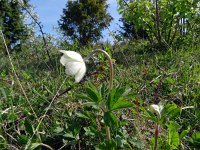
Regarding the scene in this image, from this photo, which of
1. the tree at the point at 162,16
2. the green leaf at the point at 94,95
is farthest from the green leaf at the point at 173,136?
the tree at the point at 162,16

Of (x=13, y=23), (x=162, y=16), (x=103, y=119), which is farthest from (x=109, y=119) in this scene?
(x=13, y=23)

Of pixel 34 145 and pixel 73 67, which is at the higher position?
pixel 73 67

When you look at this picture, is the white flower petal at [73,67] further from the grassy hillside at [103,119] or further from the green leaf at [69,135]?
the green leaf at [69,135]

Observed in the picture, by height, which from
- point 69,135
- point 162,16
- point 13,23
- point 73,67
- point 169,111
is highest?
point 13,23

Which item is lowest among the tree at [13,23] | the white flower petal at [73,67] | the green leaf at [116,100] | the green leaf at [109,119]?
the green leaf at [109,119]

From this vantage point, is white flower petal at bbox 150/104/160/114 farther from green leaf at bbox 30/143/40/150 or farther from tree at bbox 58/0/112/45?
tree at bbox 58/0/112/45

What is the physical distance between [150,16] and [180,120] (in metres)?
4.96

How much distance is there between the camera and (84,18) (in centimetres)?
3241

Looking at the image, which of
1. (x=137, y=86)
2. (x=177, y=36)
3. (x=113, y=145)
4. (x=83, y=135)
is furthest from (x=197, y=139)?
(x=177, y=36)

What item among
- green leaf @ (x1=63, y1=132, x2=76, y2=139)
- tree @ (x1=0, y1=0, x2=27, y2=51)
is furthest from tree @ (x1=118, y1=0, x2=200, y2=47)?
tree @ (x1=0, y1=0, x2=27, y2=51)

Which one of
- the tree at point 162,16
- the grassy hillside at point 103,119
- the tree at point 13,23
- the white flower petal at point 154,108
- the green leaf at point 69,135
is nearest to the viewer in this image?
the white flower petal at point 154,108

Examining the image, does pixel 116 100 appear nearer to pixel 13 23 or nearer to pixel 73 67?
pixel 73 67

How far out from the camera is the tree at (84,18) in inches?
1252

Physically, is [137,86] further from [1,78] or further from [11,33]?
[11,33]
